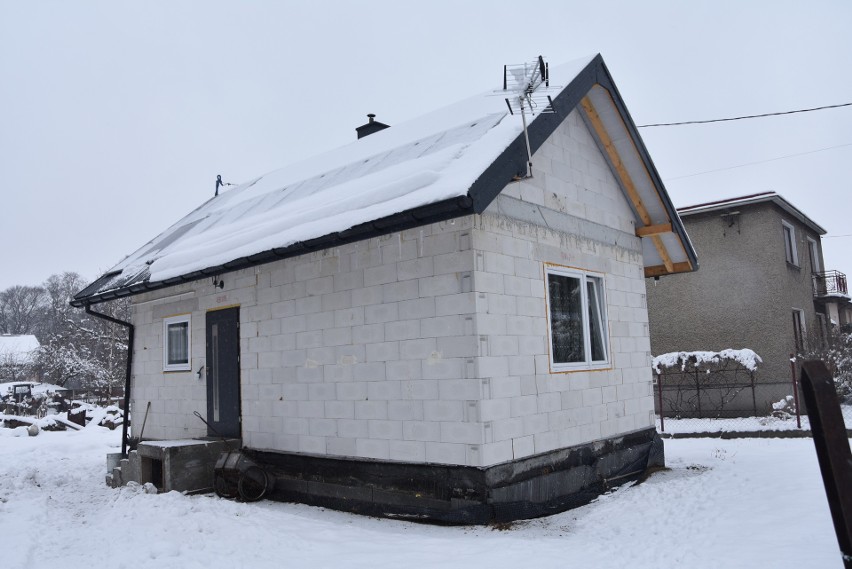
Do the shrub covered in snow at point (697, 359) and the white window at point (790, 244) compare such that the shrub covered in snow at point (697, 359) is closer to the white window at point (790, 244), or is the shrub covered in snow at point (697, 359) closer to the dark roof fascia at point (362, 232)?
the white window at point (790, 244)

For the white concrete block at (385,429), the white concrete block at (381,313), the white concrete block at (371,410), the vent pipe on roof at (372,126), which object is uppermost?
the vent pipe on roof at (372,126)

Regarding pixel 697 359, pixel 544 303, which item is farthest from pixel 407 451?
pixel 697 359

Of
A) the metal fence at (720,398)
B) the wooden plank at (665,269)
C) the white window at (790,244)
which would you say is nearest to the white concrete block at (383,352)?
the wooden plank at (665,269)

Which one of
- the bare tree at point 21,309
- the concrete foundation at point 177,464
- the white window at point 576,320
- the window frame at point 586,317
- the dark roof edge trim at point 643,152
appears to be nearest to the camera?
the window frame at point 586,317

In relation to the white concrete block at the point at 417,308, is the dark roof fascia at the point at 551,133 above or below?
above

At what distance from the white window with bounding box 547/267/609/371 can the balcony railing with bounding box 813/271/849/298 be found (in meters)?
15.1

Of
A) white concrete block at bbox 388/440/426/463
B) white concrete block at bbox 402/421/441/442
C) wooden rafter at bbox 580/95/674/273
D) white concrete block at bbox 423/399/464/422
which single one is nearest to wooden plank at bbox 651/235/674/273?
wooden rafter at bbox 580/95/674/273

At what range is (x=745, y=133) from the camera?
39.5m

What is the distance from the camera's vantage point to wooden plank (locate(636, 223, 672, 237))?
31.5 ft

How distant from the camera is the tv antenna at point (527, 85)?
6773mm

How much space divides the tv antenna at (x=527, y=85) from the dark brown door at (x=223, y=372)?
460 cm

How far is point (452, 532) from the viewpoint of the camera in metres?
5.96

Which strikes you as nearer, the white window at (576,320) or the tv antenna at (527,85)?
the tv antenna at (527,85)

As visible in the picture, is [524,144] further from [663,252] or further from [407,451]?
[663,252]
